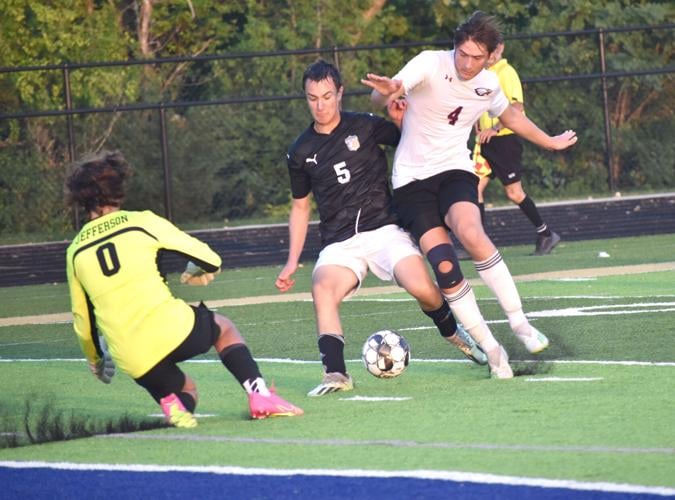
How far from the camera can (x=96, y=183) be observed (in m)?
7.50

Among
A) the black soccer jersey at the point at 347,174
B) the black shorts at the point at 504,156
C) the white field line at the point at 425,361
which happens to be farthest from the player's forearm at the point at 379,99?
the black shorts at the point at 504,156

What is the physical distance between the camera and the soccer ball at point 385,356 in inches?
342

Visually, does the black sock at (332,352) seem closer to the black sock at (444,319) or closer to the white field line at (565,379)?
the black sock at (444,319)

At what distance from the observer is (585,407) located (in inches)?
288

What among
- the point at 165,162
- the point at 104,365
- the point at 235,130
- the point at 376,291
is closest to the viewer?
the point at 104,365

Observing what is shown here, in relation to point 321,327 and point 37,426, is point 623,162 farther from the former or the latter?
point 37,426

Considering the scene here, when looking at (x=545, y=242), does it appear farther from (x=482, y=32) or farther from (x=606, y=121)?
(x=482, y=32)

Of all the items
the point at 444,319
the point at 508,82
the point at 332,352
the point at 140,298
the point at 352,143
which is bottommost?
the point at 332,352

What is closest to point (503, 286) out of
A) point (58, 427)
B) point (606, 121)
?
point (58, 427)

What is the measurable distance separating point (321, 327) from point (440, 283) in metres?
0.65

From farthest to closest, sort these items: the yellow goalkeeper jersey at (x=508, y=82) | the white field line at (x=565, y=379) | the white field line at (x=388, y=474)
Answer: the yellow goalkeeper jersey at (x=508, y=82) → the white field line at (x=565, y=379) → the white field line at (x=388, y=474)

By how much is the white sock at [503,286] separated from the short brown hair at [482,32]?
108 centimetres

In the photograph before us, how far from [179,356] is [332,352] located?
1.32m

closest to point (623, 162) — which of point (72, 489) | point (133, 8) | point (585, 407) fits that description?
point (133, 8)
